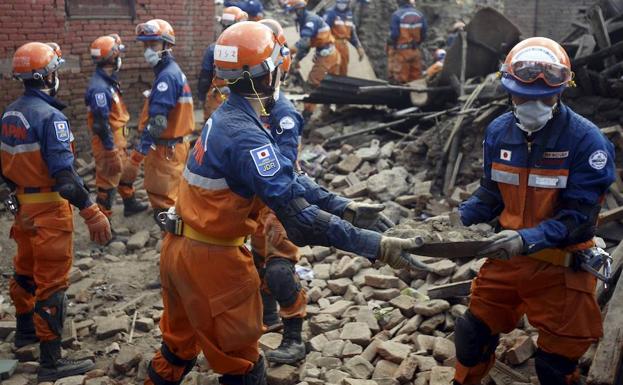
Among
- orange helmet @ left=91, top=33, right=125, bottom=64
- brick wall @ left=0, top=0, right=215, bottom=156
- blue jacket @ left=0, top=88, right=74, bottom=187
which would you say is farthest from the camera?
brick wall @ left=0, top=0, right=215, bottom=156

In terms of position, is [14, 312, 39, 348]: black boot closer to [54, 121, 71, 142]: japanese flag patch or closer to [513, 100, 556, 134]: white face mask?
[54, 121, 71, 142]: japanese flag patch

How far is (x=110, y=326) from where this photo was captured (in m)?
5.92

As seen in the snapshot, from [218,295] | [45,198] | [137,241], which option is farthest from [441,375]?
[137,241]

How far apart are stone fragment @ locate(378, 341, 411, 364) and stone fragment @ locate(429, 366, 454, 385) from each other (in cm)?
32

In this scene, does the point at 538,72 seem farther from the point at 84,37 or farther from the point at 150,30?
the point at 84,37

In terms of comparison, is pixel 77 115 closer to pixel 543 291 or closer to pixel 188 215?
pixel 188 215

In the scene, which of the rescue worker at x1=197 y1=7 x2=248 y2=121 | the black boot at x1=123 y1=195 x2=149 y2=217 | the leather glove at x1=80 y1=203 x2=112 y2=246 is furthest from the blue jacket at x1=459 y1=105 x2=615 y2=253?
the rescue worker at x1=197 y1=7 x2=248 y2=121

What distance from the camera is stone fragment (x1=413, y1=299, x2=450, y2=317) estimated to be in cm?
547

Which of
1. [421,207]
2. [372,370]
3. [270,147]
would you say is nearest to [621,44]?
[421,207]

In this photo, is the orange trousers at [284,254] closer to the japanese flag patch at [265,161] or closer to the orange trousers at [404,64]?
the japanese flag patch at [265,161]

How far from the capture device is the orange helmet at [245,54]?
12.5 feet

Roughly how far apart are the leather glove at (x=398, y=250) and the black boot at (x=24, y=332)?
11.8ft

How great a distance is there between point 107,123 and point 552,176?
19.7 feet

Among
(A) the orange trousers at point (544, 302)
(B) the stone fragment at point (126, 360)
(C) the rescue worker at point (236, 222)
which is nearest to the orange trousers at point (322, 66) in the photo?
(B) the stone fragment at point (126, 360)
